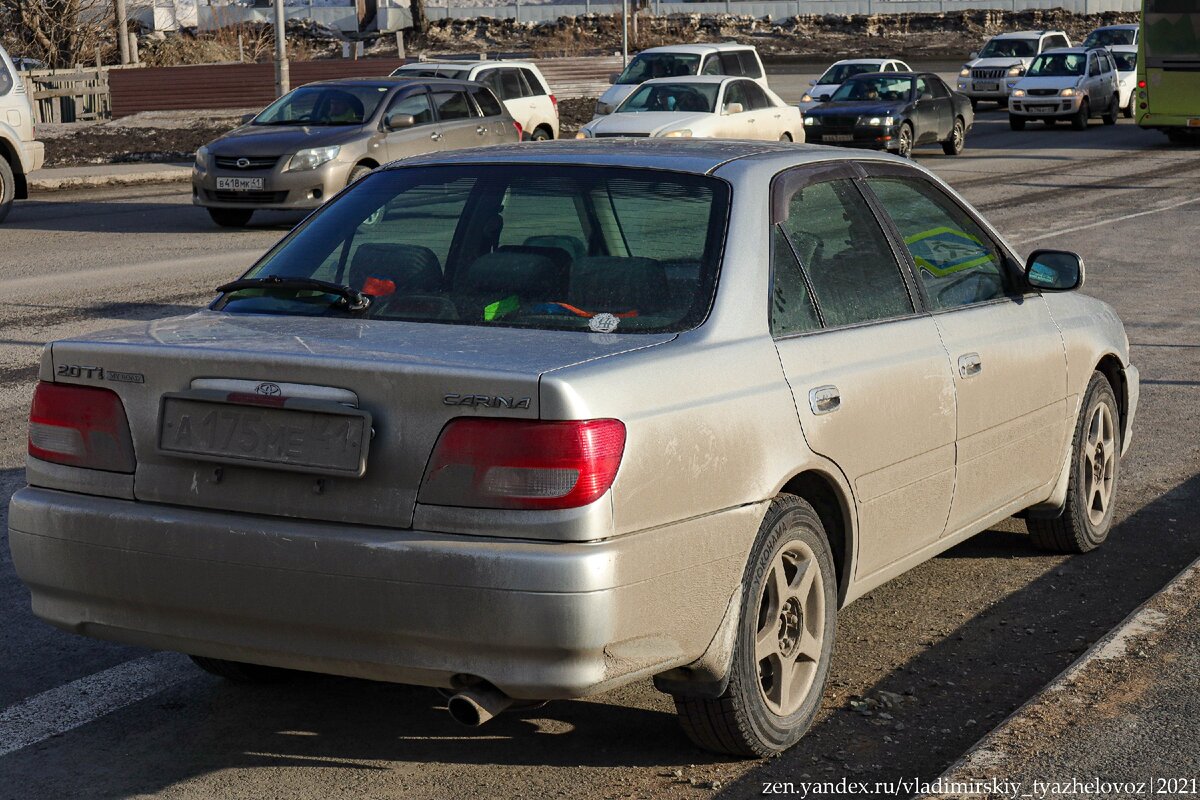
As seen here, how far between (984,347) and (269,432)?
2.41 metres

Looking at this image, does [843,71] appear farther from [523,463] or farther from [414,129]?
[523,463]

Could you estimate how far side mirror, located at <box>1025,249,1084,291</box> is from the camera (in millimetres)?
5590

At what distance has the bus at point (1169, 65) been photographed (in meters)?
29.8

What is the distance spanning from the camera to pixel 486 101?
21.4 meters

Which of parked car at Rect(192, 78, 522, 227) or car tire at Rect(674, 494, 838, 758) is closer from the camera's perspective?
car tire at Rect(674, 494, 838, 758)

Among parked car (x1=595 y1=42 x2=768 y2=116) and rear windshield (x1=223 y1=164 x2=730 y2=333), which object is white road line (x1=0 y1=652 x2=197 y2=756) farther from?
parked car (x1=595 y1=42 x2=768 y2=116)

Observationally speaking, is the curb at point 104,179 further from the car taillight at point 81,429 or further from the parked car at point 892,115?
the car taillight at point 81,429

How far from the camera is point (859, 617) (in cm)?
546

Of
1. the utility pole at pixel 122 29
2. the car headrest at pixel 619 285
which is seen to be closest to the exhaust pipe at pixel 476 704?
the car headrest at pixel 619 285

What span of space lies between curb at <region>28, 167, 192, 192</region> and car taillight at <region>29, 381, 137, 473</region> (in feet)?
66.5

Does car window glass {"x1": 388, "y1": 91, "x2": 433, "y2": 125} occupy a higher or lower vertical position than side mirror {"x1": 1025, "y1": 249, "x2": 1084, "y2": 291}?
lower

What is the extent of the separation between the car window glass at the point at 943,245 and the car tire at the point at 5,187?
15437 millimetres

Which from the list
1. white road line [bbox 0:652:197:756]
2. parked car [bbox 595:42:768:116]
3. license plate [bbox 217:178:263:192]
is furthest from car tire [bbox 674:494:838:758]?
parked car [bbox 595:42:768:116]

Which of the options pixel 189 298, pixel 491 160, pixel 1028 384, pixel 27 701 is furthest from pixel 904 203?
pixel 189 298
